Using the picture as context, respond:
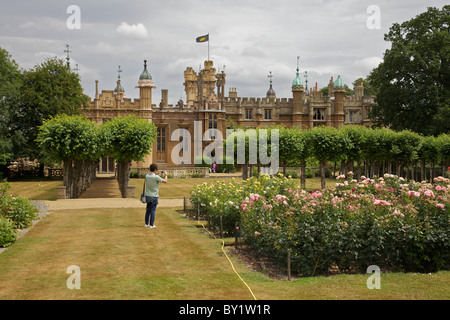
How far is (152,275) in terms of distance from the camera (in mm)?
8836

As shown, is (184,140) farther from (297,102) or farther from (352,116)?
(352,116)

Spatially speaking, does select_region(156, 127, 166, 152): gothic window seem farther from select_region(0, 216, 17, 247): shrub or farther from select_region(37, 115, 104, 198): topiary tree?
select_region(0, 216, 17, 247): shrub

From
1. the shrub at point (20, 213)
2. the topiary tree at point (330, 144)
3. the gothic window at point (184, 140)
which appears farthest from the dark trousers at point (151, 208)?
the gothic window at point (184, 140)

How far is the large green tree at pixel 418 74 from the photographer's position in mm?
42562

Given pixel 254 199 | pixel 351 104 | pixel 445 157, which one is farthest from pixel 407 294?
pixel 351 104

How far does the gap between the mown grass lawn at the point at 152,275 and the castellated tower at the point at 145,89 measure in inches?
1689

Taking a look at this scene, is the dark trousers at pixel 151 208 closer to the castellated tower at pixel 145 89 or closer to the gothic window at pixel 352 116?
the castellated tower at pixel 145 89

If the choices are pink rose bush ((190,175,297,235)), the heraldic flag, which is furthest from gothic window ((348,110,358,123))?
pink rose bush ((190,175,297,235))

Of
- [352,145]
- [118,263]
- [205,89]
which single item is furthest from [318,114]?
[118,263]

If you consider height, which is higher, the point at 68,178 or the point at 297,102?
the point at 297,102

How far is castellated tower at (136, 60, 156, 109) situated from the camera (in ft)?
179

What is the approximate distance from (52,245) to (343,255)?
7532 millimetres

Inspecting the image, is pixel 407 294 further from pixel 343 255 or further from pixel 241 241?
pixel 241 241

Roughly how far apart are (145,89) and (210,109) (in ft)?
31.3
